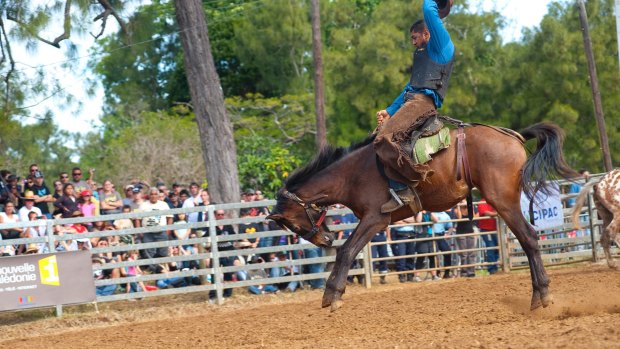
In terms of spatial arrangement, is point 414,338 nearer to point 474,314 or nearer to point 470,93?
point 474,314

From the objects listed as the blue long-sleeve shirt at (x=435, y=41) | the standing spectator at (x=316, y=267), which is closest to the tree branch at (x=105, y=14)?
the standing spectator at (x=316, y=267)

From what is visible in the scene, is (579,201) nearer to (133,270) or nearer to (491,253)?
(491,253)

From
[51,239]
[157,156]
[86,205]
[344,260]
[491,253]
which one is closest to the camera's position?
[344,260]

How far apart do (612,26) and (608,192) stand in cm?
2016

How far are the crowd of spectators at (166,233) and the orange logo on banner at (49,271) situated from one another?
0.33 m

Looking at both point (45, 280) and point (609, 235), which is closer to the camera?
point (45, 280)

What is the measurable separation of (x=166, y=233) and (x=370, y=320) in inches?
224

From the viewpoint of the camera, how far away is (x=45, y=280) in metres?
13.4

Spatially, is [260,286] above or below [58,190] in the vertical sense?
below

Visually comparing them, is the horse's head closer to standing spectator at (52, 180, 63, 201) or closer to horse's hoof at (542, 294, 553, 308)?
horse's hoof at (542, 294, 553, 308)

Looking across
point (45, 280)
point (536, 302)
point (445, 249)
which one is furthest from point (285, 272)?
point (536, 302)

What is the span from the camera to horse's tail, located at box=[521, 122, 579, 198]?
915 cm

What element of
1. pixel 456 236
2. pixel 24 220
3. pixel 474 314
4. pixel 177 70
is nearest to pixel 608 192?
pixel 456 236

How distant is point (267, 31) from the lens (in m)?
40.2
